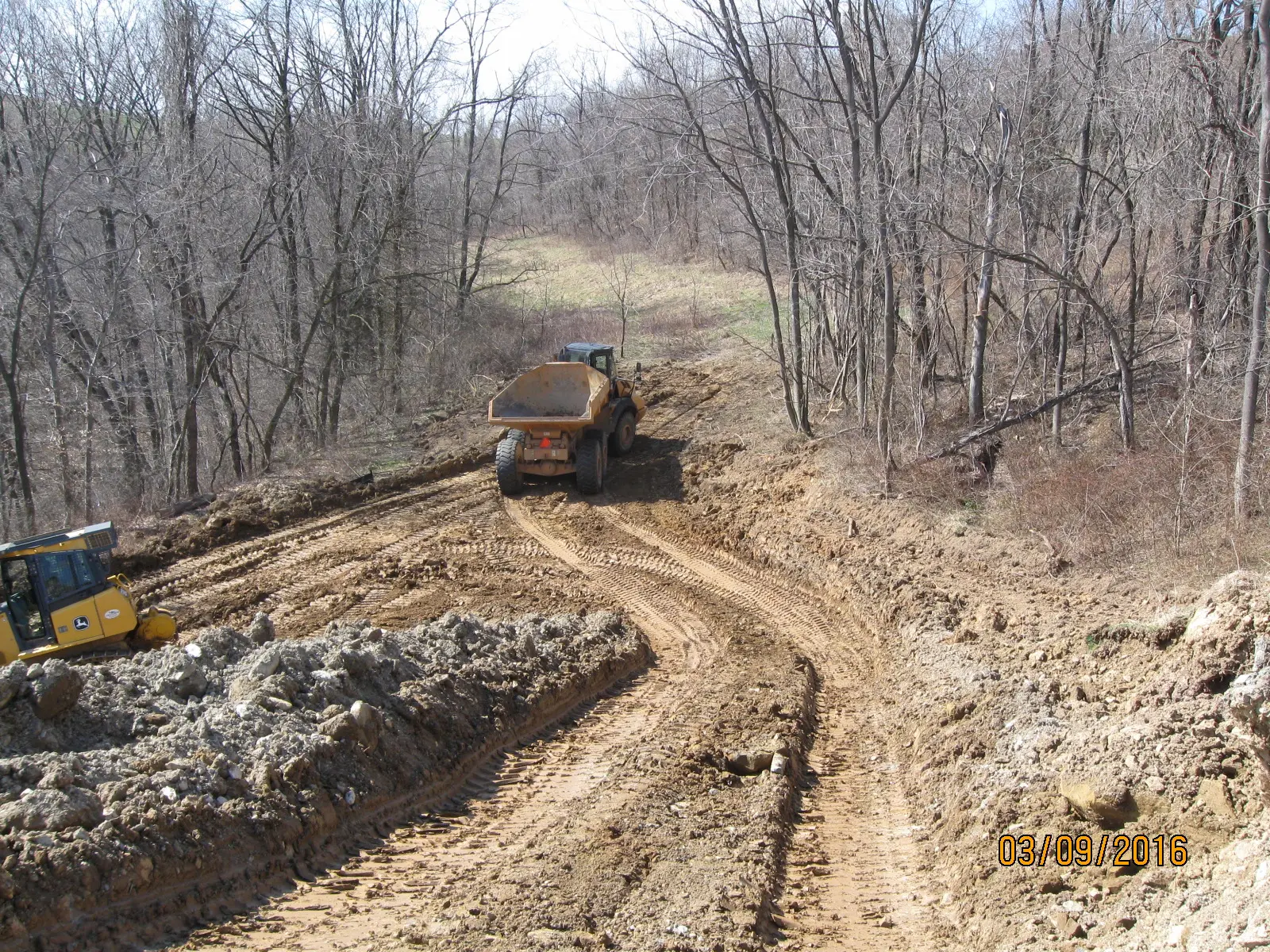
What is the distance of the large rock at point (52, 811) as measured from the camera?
4.91m

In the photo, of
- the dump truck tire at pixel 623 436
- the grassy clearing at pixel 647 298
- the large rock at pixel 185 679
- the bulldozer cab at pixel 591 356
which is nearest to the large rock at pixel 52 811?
the large rock at pixel 185 679

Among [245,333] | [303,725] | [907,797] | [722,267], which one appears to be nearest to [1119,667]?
[907,797]

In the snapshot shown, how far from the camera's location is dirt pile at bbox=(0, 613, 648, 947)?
491cm

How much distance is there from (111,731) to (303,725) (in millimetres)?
1192

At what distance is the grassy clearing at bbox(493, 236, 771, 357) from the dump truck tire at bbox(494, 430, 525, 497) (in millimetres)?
11336

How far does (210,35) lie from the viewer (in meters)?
19.7

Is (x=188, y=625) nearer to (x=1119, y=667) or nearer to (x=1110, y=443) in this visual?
(x=1119, y=667)

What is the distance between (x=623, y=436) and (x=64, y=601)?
9.91 m

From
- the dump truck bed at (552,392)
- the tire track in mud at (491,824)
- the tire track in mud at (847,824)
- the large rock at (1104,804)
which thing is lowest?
the tire track in mud at (847,824)

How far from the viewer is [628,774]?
705cm

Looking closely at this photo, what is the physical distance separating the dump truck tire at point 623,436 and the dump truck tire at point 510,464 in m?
2.21

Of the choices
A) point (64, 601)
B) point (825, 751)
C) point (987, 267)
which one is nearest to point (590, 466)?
point (987, 267)
